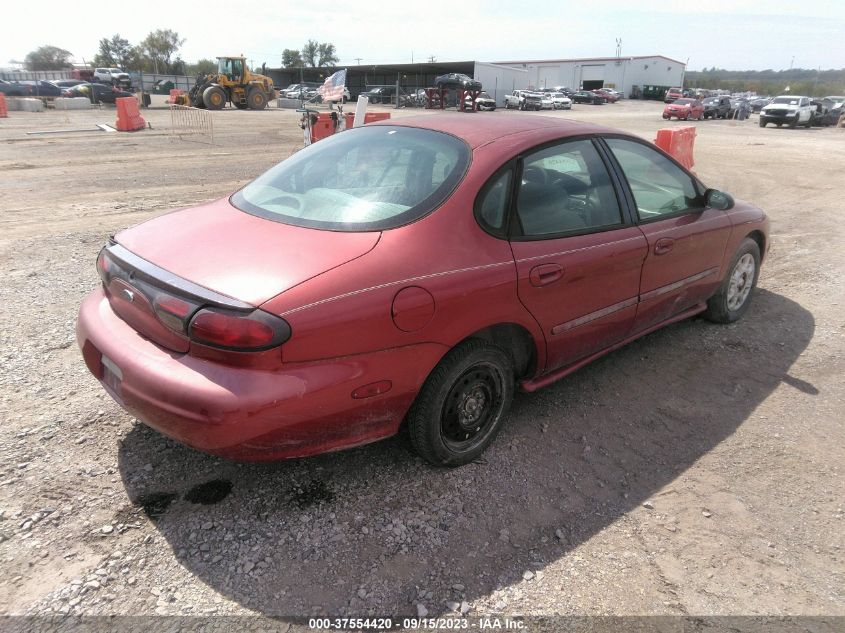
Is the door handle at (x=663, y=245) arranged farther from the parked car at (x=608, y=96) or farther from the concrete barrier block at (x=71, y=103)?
the parked car at (x=608, y=96)

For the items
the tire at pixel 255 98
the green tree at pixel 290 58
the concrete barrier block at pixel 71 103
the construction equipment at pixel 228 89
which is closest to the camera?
the concrete barrier block at pixel 71 103

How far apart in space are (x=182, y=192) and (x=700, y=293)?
8.49 m

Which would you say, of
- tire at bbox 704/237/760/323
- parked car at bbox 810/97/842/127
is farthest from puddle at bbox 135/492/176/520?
parked car at bbox 810/97/842/127

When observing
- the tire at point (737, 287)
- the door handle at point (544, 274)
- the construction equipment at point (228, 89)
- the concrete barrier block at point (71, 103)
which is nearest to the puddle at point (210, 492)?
the door handle at point (544, 274)

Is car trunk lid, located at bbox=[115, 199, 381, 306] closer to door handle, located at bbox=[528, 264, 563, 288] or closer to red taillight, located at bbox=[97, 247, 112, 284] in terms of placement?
red taillight, located at bbox=[97, 247, 112, 284]

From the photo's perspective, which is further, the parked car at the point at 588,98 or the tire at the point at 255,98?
the parked car at the point at 588,98

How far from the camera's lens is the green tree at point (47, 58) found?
8606cm

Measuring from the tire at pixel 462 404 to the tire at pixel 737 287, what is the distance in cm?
248

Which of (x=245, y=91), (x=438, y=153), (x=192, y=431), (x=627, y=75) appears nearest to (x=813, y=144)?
(x=438, y=153)

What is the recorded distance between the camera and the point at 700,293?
13.9ft

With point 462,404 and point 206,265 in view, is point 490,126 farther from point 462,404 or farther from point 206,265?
point 206,265

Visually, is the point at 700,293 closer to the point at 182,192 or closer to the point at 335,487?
the point at 335,487

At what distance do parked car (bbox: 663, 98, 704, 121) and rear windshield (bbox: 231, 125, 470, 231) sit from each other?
4033cm

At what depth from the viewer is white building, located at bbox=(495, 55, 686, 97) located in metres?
78.3
